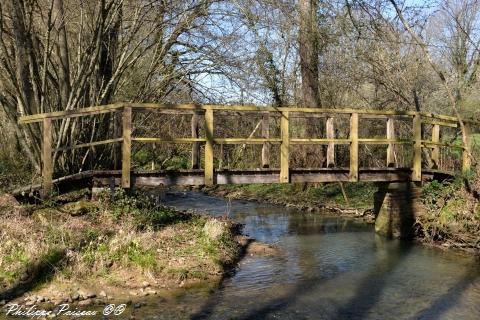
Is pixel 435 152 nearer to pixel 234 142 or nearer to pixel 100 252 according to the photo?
pixel 234 142

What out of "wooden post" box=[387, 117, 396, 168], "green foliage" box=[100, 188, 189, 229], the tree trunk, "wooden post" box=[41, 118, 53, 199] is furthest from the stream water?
the tree trunk

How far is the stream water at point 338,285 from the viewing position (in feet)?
24.6

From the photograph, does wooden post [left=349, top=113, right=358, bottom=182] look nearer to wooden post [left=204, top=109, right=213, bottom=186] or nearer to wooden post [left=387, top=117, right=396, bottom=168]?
wooden post [left=387, top=117, right=396, bottom=168]

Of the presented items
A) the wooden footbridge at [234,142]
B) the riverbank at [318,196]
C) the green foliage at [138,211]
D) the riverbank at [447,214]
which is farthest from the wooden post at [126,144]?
the riverbank at [318,196]

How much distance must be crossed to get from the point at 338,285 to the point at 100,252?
406 cm

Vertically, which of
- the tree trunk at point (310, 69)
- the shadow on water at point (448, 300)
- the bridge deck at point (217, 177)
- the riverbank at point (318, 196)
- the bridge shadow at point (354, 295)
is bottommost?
the shadow on water at point (448, 300)

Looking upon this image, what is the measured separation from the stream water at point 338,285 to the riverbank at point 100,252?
57 cm

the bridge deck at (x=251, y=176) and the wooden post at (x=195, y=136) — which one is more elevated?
the wooden post at (x=195, y=136)

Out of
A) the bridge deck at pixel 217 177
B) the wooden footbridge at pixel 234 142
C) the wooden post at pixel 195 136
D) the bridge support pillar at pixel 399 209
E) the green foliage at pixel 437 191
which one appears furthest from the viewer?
the bridge support pillar at pixel 399 209

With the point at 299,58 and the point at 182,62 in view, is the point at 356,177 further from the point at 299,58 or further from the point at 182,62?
the point at 299,58

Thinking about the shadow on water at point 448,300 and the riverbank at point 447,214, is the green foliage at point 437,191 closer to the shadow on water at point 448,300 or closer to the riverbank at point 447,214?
the riverbank at point 447,214

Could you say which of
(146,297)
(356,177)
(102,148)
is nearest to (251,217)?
(356,177)

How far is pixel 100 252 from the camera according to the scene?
844 cm

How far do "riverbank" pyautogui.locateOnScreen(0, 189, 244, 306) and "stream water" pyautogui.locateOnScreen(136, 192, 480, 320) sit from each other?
0.57 m
